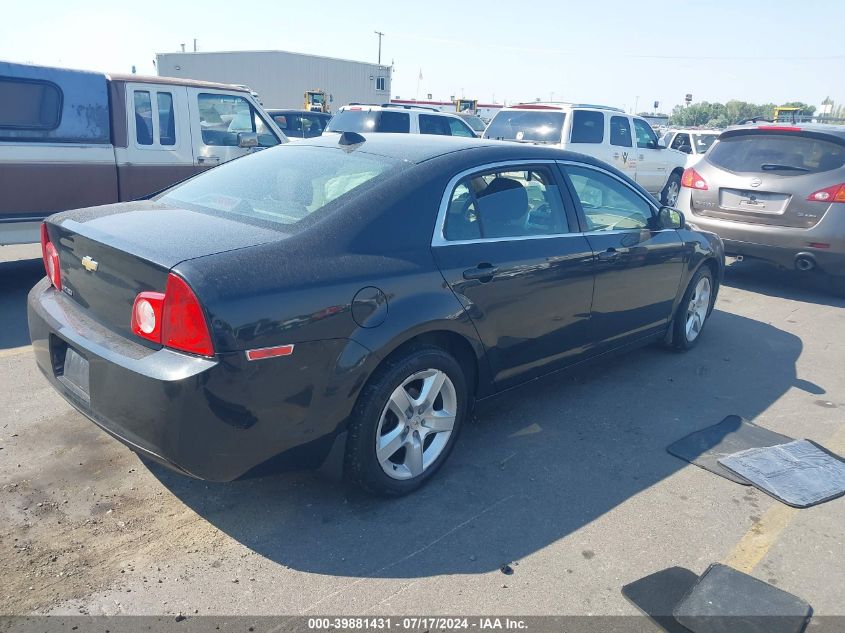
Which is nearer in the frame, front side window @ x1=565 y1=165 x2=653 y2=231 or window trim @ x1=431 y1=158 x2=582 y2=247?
window trim @ x1=431 y1=158 x2=582 y2=247

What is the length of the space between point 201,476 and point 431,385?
1.14 m

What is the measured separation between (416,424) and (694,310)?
10.8 ft

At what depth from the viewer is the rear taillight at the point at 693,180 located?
816 cm

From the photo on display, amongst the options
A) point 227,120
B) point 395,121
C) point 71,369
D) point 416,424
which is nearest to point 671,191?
point 395,121

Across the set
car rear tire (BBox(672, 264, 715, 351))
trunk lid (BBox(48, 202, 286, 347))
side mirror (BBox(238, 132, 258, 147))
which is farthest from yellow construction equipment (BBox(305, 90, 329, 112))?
trunk lid (BBox(48, 202, 286, 347))

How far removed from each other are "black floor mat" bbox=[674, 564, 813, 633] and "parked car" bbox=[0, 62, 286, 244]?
6378mm

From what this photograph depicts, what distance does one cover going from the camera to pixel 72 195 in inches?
267

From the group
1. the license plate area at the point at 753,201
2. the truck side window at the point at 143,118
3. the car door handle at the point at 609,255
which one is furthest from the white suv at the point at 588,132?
the car door handle at the point at 609,255

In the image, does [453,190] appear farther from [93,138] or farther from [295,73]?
[295,73]

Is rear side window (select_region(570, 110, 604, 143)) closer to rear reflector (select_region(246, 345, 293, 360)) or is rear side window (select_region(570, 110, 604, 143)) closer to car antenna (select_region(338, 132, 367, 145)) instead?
car antenna (select_region(338, 132, 367, 145))

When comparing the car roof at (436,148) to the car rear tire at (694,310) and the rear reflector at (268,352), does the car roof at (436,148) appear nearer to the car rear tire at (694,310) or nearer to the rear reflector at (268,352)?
the rear reflector at (268,352)

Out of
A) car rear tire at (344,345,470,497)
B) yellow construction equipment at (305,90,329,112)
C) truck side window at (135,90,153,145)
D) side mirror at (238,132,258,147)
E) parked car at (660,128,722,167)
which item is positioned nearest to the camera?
car rear tire at (344,345,470,497)

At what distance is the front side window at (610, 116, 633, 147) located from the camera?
12328 millimetres

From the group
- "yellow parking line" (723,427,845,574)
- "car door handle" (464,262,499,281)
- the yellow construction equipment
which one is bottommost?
"yellow parking line" (723,427,845,574)
